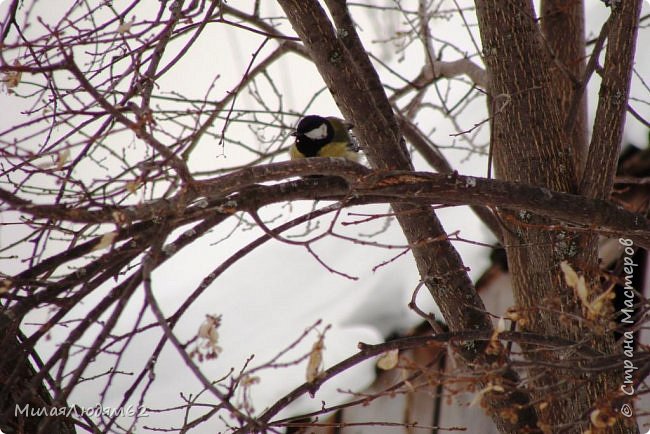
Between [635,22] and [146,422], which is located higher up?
[635,22]

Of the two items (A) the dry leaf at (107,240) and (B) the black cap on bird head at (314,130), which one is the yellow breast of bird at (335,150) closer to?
(B) the black cap on bird head at (314,130)

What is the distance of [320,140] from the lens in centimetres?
294

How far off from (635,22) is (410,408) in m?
1.85

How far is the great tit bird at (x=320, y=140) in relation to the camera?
2898mm

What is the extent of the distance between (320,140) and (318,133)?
35mm

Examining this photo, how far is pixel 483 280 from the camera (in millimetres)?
3041

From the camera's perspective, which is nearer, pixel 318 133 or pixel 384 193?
pixel 384 193

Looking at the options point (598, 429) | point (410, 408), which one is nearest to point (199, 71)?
point (410, 408)

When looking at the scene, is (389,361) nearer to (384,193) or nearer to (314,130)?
(384,193)

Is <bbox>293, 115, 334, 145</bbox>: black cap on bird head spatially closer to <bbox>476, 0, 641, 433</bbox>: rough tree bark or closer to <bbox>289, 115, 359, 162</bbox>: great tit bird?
<bbox>289, 115, 359, 162</bbox>: great tit bird

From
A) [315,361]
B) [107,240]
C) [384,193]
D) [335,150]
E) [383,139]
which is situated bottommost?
[315,361]

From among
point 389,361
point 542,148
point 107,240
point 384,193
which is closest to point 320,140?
point 542,148

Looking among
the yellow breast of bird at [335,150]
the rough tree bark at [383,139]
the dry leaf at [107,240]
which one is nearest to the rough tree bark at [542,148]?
the rough tree bark at [383,139]

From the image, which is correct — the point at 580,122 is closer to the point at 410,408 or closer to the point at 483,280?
the point at 483,280
